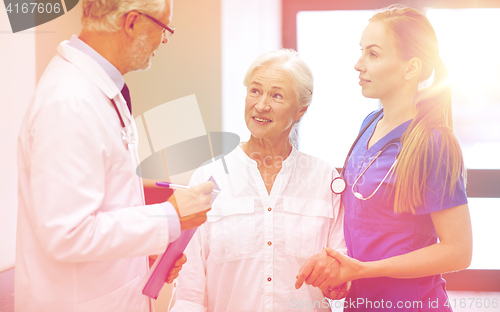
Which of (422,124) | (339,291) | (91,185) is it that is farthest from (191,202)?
(422,124)

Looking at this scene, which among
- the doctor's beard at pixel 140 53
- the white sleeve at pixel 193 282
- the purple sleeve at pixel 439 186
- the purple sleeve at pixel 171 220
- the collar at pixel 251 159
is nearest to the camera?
the purple sleeve at pixel 171 220

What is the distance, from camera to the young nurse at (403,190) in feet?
3.58

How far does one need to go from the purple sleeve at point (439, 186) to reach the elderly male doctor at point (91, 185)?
27.0 inches

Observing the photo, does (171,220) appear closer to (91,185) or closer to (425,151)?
(91,185)

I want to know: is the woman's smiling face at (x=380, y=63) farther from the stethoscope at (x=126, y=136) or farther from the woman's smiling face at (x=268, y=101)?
the stethoscope at (x=126, y=136)

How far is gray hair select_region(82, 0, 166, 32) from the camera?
91 cm

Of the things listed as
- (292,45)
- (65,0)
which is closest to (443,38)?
(292,45)

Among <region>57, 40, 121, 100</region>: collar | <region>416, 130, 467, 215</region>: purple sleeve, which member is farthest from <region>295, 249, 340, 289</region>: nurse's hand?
<region>57, 40, 121, 100</region>: collar

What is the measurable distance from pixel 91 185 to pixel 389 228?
0.89m

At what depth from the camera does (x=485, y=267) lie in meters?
1.63

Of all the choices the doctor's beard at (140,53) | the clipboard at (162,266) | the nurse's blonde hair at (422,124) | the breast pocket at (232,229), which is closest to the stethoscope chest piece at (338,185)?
the nurse's blonde hair at (422,124)

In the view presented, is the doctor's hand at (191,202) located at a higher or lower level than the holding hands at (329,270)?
higher

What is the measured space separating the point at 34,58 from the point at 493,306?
6.89 feet

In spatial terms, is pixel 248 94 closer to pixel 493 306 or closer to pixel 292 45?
pixel 292 45
